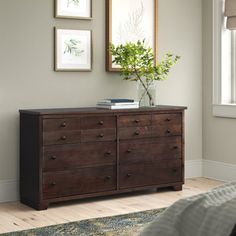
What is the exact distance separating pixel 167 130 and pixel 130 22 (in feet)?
3.49

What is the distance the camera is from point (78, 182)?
4.65m

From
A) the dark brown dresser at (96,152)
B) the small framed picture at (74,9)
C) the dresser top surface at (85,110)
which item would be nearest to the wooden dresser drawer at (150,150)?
the dark brown dresser at (96,152)

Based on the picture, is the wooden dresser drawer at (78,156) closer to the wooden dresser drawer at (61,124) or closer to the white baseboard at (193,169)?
the wooden dresser drawer at (61,124)

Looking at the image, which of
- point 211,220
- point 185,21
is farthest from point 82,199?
point 211,220

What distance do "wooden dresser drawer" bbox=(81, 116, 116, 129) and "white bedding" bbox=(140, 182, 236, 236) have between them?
2.29m

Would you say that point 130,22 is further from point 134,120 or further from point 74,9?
point 134,120

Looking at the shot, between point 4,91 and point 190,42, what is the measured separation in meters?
2.04

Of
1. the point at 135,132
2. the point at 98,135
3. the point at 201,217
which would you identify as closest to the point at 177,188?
the point at 135,132

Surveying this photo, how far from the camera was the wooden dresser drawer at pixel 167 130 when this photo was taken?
16.6 feet

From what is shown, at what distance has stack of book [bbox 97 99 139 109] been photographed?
4.87 m

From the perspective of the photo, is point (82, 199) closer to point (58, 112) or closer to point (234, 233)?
point (58, 112)

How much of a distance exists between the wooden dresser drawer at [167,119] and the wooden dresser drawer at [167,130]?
0.03 m

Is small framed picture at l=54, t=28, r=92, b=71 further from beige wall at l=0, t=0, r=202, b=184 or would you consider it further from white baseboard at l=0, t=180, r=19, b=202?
white baseboard at l=0, t=180, r=19, b=202

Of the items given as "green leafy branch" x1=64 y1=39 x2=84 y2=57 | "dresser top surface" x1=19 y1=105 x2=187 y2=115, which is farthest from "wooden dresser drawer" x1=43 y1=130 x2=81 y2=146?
"green leafy branch" x1=64 y1=39 x2=84 y2=57
